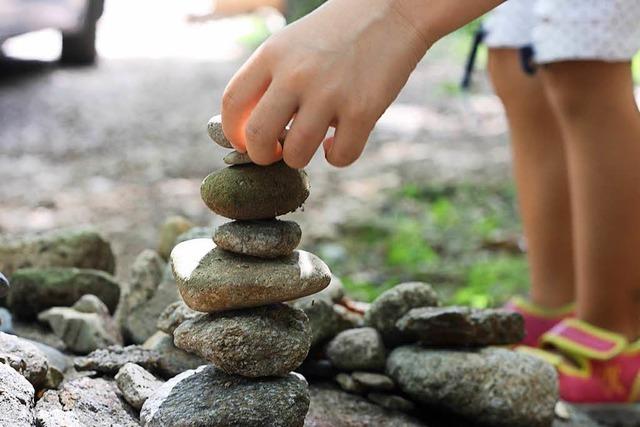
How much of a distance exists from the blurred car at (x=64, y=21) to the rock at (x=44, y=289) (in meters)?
3.83

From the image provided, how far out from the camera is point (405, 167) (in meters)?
5.50

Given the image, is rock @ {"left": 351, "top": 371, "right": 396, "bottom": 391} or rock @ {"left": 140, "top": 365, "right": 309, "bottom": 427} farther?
rock @ {"left": 351, "top": 371, "right": 396, "bottom": 391}

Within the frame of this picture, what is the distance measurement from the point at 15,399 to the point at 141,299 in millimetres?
797

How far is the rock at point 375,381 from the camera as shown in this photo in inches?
89.0

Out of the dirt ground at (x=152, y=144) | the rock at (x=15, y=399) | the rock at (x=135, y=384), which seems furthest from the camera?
the dirt ground at (x=152, y=144)

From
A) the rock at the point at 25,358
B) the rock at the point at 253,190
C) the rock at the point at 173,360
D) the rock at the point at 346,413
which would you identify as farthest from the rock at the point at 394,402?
the rock at the point at 25,358

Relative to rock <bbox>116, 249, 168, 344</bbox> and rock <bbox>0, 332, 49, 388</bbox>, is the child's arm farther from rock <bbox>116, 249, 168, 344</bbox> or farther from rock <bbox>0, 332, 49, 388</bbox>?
rock <bbox>116, 249, 168, 344</bbox>

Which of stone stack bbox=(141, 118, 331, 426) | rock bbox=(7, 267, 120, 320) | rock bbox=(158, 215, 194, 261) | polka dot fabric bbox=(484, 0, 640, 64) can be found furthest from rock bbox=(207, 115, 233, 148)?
polka dot fabric bbox=(484, 0, 640, 64)

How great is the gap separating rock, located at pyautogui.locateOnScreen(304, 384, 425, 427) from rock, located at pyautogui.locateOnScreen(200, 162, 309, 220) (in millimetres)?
549

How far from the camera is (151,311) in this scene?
8.10 feet

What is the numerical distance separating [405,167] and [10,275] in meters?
3.16

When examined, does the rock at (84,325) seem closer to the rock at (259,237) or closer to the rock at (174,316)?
the rock at (174,316)

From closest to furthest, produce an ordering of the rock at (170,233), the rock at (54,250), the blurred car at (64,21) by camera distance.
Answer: the rock at (54,250) < the rock at (170,233) < the blurred car at (64,21)

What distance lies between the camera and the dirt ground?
15.3ft
